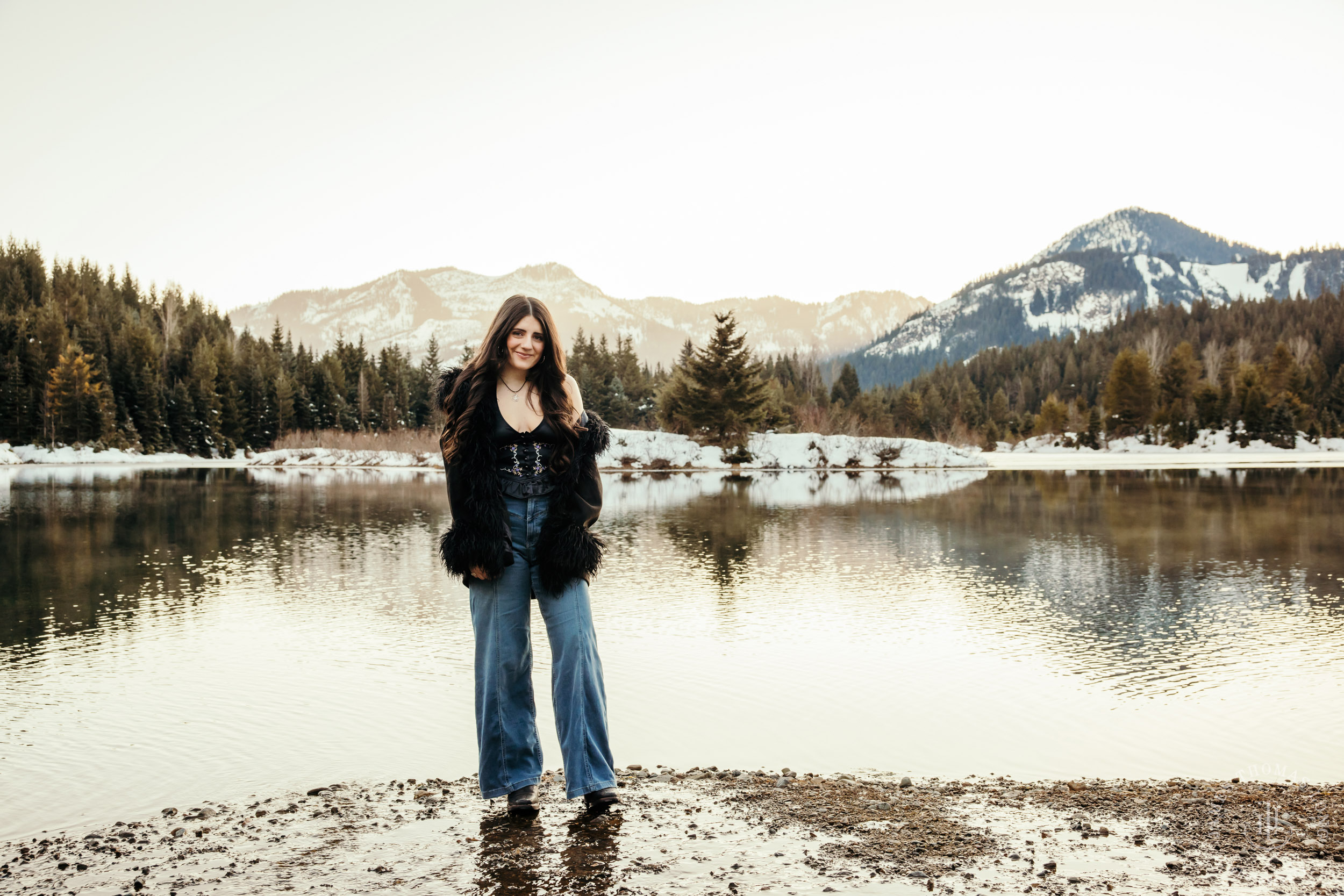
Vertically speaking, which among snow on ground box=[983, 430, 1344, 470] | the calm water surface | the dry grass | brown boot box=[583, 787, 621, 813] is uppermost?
the dry grass

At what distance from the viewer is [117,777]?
192 inches

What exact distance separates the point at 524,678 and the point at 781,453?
4721 cm

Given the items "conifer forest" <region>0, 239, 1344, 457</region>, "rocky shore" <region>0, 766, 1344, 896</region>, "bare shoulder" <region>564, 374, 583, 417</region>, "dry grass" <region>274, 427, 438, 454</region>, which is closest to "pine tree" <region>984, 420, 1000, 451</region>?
"conifer forest" <region>0, 239, 1344, 457</region>

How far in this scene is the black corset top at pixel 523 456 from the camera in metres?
4.16

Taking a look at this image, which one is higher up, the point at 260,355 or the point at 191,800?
the point at 260,355

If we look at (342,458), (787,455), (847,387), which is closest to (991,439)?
(847,387)

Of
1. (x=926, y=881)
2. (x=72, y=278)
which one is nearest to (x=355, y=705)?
(x=926, y=881)

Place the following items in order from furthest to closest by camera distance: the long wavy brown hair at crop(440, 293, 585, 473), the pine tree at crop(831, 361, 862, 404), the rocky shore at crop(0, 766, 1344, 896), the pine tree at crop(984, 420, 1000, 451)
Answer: the pine tree at crop(984, 420, 1000, 451) → the pine tree at crop(831, 361, 862, 404) → the long wavy brown hair at crop(440, 293, 585, 473) → the rocky shore at crop(0, 766, 1344, 896)

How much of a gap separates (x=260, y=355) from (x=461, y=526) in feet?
295

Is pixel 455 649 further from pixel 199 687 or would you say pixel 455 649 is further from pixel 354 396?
pixel 354 396

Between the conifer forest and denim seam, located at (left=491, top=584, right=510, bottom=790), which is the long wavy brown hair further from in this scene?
the conifer forest

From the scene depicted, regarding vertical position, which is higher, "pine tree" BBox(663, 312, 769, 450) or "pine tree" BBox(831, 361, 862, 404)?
"pine tree" BBox(831, 361, 862, 404)

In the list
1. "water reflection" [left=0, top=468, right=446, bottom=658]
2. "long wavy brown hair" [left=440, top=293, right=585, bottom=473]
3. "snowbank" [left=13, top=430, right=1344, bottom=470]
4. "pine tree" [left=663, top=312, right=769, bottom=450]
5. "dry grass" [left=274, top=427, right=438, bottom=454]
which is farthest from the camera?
"dry grass" [left=274, top=427, right=438, bottom=454]

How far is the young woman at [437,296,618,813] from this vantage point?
4.07m
